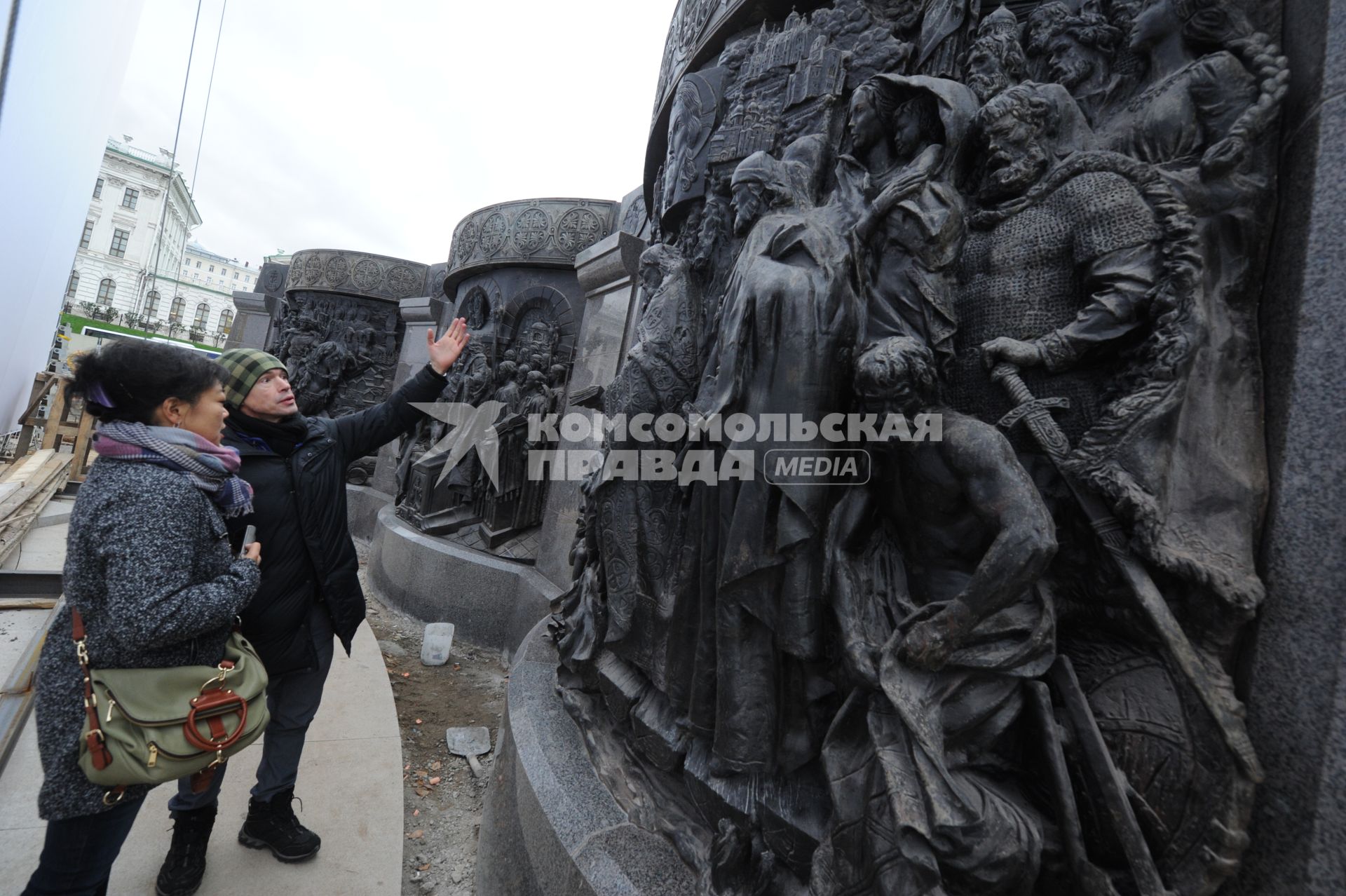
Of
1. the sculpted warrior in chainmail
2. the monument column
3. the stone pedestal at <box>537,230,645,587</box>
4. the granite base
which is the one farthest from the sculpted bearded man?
the monument column

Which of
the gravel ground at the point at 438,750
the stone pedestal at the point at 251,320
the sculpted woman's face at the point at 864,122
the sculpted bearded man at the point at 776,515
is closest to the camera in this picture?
the sculpted bearded man at the point at 776,515

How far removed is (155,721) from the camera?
4.50 ft

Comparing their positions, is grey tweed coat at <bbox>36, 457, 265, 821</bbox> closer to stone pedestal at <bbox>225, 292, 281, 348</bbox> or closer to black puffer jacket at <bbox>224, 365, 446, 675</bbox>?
black puffer jacket at <bbox>224, 365, 446, 675</bbox>

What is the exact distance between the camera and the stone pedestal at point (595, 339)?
4969mm

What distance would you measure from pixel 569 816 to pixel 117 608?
1.54 metres

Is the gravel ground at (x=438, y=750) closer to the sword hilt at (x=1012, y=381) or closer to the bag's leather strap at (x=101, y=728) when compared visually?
the bag's leather strap at (x=101, y=728)

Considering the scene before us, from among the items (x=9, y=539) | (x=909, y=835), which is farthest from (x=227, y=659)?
(x=9, y=539)

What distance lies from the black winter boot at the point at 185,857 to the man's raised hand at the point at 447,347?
1.89 meters

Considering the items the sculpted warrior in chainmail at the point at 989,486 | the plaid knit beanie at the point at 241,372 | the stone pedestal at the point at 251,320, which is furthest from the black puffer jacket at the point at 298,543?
the stone pedestal at the point at 251,320

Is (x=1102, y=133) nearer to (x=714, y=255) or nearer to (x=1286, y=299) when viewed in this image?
(x=1286, y=299)

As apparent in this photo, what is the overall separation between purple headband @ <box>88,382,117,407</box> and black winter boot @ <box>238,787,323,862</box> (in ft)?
5.58

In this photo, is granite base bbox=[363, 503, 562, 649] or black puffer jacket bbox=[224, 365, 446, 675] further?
granite base bbox=[363, 503, 562, 649]

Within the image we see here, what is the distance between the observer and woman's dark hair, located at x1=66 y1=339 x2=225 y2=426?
4.68 feet

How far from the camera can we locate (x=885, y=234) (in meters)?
1.98
